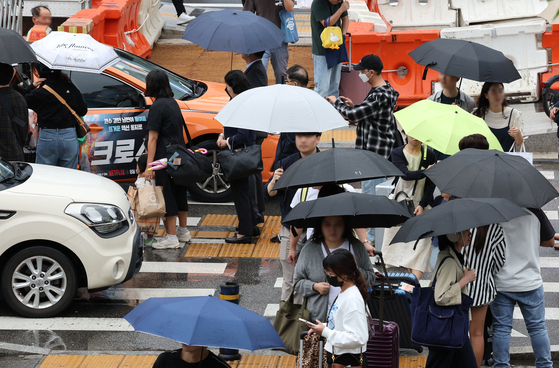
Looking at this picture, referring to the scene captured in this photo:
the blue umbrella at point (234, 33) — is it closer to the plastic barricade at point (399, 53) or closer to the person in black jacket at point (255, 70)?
the person in black jacket at point (255, 70)

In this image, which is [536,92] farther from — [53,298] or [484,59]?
[53,298]

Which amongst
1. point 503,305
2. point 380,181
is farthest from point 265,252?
point 503,305

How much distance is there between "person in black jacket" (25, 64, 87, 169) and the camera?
29.1ft

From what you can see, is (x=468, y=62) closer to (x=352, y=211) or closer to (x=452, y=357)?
(x=352, y=211)

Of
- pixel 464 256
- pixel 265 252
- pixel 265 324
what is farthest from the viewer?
pixel 265 252

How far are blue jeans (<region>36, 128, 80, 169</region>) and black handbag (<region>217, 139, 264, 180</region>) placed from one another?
74.9 inches

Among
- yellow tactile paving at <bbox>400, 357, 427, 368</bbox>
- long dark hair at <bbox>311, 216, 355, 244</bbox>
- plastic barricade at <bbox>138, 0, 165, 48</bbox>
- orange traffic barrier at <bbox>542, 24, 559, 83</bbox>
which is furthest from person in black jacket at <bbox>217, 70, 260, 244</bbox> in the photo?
plastic barricade at <bbox>138, 0, 165, 48</bbox>

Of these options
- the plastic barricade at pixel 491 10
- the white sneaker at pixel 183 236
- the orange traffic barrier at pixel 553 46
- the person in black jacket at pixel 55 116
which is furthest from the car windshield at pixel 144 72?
the plastic barricade at pixel 491 10

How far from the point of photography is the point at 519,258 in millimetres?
5480

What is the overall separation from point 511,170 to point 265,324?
90.3 inches

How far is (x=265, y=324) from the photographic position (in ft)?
13.6

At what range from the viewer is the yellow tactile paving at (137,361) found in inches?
244

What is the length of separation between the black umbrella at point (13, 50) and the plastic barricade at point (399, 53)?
596 centimetres

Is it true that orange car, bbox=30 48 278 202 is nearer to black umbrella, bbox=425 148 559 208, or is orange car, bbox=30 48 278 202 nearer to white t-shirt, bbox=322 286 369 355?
black umbrella, bbox=425 148 559 208
